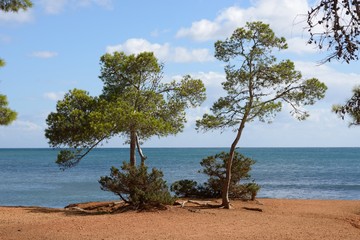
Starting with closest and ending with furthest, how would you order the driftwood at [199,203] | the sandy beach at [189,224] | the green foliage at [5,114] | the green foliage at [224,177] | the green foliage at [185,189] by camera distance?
the sandy beach at [189,224]
the green foliage at [5,114]
the driftwood at [199,203]
the green foliage at [224,177]
the green foliage at [185,189]

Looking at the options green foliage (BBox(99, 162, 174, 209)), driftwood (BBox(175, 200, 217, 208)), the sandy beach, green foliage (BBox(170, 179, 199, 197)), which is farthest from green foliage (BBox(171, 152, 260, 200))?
green foliage (BBox(99, 162, 174, 209))

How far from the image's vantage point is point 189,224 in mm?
17984

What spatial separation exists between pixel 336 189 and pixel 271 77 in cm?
2939

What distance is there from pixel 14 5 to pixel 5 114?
16.5ft

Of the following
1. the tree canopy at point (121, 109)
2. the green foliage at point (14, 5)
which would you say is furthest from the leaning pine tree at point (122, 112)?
the green foliage at point (14, 5)

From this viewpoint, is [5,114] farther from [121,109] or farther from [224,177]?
[224,177]

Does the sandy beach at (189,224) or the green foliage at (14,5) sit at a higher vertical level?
the green foliage at (14,5)

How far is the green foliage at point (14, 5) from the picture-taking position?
58.0 ft

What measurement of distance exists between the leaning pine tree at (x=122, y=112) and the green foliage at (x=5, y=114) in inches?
116

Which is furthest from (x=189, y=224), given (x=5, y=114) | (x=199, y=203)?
(x=5, y=114)

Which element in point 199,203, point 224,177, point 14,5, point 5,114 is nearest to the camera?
point 14,5

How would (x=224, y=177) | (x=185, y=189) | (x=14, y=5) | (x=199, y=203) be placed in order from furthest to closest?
1. (x=185, y=189)
2. (x=224, y=177)
3. (x=199, y=203)
4. (x=14, y=5)

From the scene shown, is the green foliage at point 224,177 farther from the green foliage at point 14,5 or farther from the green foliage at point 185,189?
the green foliage at point 14,5

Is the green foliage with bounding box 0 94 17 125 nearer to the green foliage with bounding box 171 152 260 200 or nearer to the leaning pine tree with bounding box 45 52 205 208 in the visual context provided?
the leaning pine tree with bounding box 45 52 205 208
